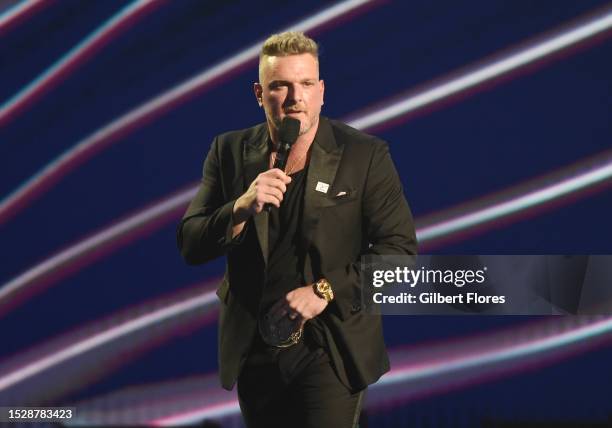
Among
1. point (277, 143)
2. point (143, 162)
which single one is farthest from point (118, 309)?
point (277, 143)

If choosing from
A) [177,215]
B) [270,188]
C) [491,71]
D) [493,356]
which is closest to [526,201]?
[491,71]

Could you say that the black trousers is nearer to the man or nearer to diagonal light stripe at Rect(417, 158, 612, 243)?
the man

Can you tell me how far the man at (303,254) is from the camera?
209cm

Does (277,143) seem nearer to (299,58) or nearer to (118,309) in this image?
(299,58)

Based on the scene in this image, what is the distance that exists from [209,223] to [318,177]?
0.29 meters

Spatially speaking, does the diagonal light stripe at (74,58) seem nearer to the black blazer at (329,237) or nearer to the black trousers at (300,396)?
the black blazer at (329,237)

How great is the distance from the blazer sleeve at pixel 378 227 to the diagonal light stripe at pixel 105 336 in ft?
6.83

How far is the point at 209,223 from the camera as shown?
2115 mm

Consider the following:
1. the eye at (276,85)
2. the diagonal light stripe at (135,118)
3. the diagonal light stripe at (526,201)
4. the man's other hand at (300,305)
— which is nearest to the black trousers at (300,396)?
the man's other hand at (300,305)

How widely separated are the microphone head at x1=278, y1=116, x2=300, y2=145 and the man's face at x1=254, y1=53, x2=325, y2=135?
3cm

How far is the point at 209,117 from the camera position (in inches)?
165

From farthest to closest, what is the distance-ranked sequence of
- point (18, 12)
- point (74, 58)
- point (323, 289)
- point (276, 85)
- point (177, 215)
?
point (18, 12)
point (74, 58)
point (177, 215)
point (276, 85)
point (323, 289)

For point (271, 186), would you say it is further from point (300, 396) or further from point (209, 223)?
point (300, 396)

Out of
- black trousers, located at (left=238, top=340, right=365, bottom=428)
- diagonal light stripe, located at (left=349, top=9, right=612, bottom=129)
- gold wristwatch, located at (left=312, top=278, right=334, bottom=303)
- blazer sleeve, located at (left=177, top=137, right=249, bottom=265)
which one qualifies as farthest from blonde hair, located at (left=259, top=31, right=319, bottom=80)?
diagonal light stripe, located at (left=349, top=9, right=612, bottom=129)
